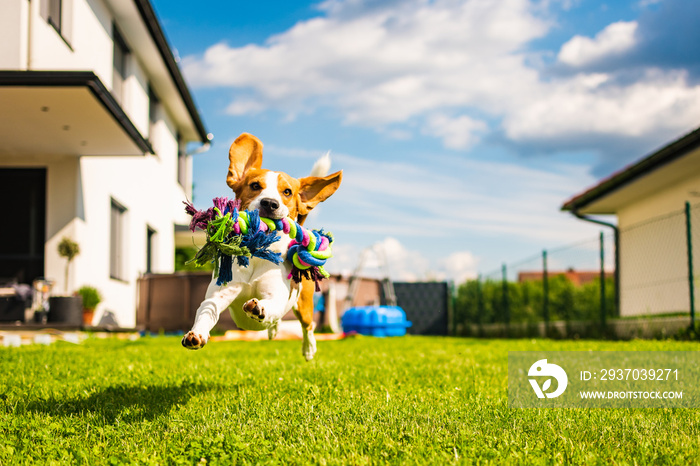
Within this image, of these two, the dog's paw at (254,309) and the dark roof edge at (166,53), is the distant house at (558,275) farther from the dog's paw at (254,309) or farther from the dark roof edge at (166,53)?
the dog's paw at (254,309)

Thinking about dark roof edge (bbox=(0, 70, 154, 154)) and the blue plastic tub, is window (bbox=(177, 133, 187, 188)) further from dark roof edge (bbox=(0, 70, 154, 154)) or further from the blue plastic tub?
dark roof edge (bbox=(0, 70, 154, 154))

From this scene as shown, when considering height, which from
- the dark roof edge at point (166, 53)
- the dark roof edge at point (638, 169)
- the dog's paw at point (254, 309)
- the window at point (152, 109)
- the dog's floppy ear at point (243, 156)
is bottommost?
the dog's paw at point (254, 309)

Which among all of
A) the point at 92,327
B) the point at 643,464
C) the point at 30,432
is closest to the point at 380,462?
the point at 643,464

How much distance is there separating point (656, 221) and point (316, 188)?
11.2 metres

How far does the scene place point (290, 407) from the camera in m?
4.26

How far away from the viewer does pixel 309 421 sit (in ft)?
12.4

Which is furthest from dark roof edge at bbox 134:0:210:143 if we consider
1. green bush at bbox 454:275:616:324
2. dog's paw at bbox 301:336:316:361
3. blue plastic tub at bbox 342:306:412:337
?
dog's paw at bbox 301:336:316:361

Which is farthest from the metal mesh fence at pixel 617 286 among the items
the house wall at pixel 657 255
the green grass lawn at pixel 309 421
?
the green grass lawn at pixel 309 421

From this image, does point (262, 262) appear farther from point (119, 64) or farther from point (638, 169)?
point (119, 64)

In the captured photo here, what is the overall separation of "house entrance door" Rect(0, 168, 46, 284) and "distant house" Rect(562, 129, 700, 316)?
38.4 ft

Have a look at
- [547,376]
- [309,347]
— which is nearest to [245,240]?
[309,347]

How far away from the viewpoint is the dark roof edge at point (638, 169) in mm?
11867

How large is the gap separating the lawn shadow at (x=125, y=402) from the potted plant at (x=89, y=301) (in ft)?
27.7

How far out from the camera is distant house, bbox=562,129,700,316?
1270 cm
